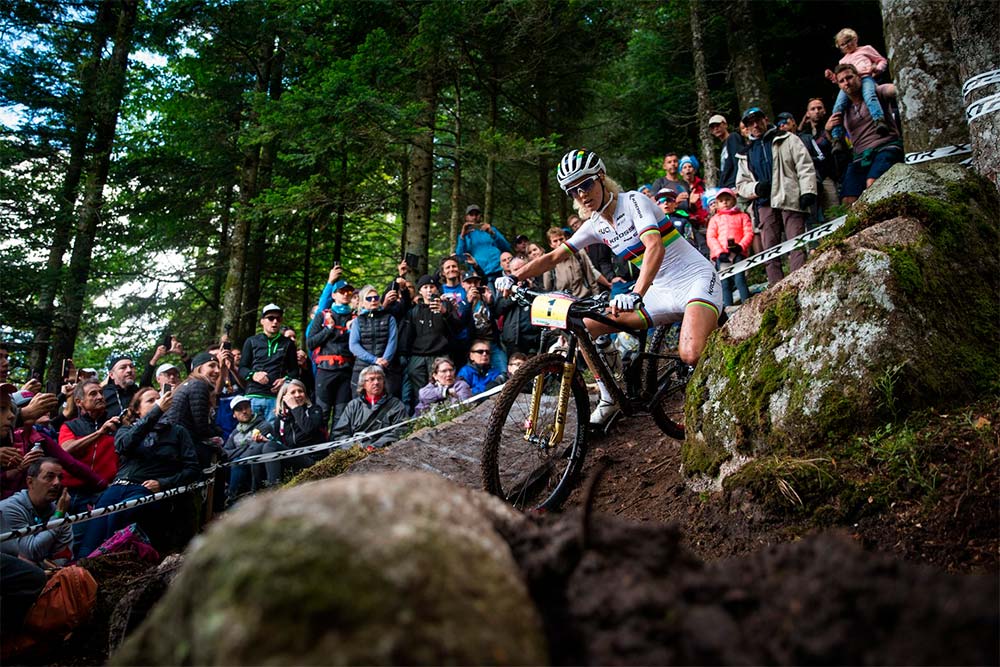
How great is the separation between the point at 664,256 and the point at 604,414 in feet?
4.88

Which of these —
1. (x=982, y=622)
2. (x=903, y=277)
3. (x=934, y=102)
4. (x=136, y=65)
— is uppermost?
(x=136, y=65)

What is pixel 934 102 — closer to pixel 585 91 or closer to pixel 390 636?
pixel 390 636

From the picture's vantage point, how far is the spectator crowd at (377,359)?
7.16 metres

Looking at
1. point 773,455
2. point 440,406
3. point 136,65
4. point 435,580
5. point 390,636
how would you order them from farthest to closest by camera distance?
point 136,65, point 440,406, point 773,455, point 435,580, point 390,636

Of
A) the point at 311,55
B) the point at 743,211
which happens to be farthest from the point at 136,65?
the point at 743,211

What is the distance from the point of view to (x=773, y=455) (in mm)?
3771

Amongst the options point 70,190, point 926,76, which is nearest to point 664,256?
point 926,76

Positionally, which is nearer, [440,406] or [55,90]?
[440,406]

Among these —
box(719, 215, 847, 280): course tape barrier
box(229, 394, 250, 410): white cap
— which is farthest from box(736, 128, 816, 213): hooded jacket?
box(229, 394, 250, 410): white cap

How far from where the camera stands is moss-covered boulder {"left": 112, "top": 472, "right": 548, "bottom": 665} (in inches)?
45.5

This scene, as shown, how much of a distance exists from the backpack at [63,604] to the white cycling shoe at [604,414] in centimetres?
427

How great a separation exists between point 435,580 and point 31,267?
16.3m

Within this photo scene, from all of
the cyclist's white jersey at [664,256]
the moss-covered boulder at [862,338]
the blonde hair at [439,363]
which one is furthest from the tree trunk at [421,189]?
the moss-covered boulder at [862,338]

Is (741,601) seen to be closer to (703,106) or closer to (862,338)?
(862,338)
